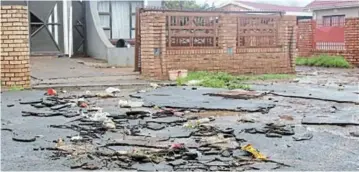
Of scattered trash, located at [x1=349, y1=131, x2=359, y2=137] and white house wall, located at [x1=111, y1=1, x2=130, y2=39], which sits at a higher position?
white house wall, located at [x1=111, y1=1, x2=130, y2=39]

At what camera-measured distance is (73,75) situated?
12977mm

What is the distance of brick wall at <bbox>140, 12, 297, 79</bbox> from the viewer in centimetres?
1265

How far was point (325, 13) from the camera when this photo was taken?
27.5 m

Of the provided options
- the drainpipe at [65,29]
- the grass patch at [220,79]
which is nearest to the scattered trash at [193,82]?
the grass patch at [220,79]

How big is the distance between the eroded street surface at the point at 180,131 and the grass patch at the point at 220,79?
1.33 metres

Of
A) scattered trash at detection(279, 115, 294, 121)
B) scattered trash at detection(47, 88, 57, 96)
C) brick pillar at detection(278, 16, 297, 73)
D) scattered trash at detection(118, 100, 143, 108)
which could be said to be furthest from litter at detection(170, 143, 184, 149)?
brick pillar at detection(278, 16, 297, 73)

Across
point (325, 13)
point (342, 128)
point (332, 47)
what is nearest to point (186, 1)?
point (325, 13)

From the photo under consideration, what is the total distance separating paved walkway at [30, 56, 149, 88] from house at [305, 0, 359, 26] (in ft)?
46.2

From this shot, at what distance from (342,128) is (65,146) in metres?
3.18

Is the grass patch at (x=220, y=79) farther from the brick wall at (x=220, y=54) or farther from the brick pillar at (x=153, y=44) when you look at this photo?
the brick pillar at (x=153, y=44)

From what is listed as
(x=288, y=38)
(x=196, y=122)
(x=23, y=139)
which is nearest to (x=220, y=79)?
(x=288, y=38)

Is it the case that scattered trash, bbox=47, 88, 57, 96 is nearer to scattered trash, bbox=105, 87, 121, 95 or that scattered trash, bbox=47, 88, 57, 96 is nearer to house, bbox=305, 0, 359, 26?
scattered trash, bbox=105, 87, 121, 95

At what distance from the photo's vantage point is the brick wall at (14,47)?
33.0ft

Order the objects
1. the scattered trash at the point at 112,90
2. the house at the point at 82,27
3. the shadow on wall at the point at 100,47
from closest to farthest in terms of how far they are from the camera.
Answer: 1. the scattered trash at the point at 112,90
2. the shadow on wall at the point at 100,47
3. the house at the point at 82,27
